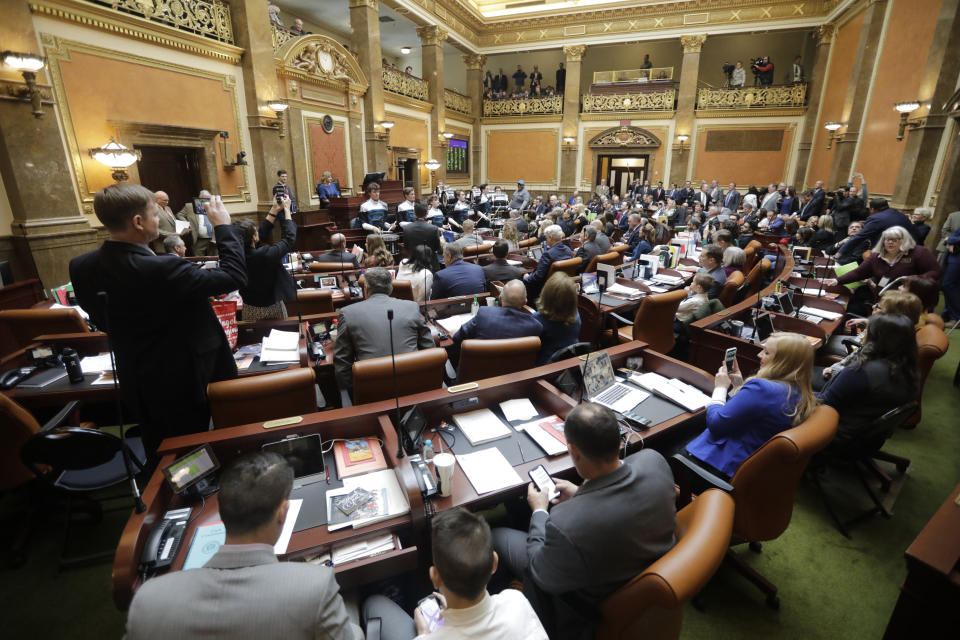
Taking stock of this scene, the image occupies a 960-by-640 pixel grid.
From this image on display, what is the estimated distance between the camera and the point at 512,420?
231cm

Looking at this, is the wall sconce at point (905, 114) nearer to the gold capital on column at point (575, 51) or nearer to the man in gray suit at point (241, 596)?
the gold capital on column at point (575, 51)

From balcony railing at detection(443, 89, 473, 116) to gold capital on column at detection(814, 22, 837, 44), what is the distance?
10751 millimetres

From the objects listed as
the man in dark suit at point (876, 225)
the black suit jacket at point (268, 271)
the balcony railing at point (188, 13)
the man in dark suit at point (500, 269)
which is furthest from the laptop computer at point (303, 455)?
the balcony railing at point (188, 13)

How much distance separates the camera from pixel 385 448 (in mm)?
2068

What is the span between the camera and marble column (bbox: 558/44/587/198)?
15422 mm

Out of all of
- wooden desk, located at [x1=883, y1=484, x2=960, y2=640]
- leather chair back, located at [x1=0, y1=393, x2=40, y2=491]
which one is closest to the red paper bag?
leather chair back, located at [x1=0, y1=393, x2=40, y2=491]

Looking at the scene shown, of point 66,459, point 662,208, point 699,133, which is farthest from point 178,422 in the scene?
point 699,133

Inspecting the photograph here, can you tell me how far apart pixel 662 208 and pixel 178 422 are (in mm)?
11557

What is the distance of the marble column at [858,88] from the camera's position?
9648 mm

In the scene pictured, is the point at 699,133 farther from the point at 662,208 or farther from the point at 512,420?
the point at 512,420

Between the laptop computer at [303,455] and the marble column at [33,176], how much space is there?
5819 millimetres

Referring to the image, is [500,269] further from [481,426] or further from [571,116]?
[571,116]

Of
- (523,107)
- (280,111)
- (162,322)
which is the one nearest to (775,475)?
(162,322)

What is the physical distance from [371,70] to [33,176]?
24.2 ft
